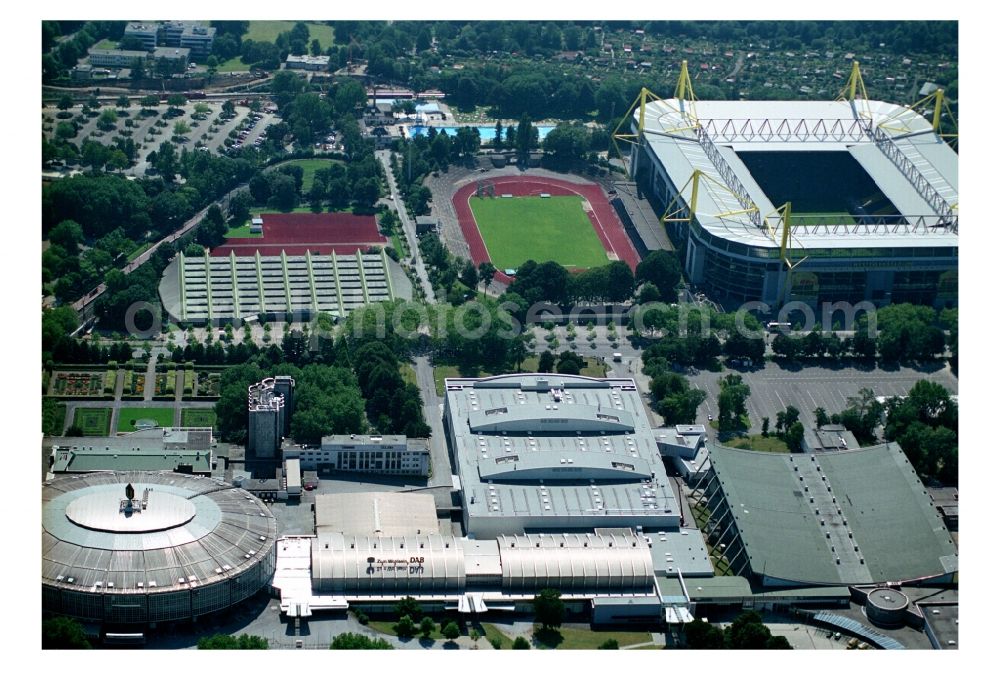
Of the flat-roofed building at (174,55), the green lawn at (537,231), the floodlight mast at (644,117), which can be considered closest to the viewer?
the green lawn at (537,231)

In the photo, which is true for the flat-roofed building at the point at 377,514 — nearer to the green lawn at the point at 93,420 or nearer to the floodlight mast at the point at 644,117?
the green lawn at the point at 93,420

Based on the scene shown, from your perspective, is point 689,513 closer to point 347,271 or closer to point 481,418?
point 481,418

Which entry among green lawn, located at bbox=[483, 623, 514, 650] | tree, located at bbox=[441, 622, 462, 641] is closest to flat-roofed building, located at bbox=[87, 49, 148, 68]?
green lawn, located at bbox=[483, 623, 514, 650]

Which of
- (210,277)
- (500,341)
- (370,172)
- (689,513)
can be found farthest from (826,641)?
(370,172)

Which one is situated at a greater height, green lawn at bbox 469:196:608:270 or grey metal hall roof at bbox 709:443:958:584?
green lawn at bbox 469:196:608:270

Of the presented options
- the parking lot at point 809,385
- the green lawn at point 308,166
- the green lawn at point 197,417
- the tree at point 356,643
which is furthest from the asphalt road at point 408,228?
the tree at point 356,643

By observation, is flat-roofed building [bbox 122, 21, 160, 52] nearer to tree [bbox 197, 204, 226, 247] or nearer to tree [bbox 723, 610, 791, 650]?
tree [bbox 197, 204, 226, 247]
